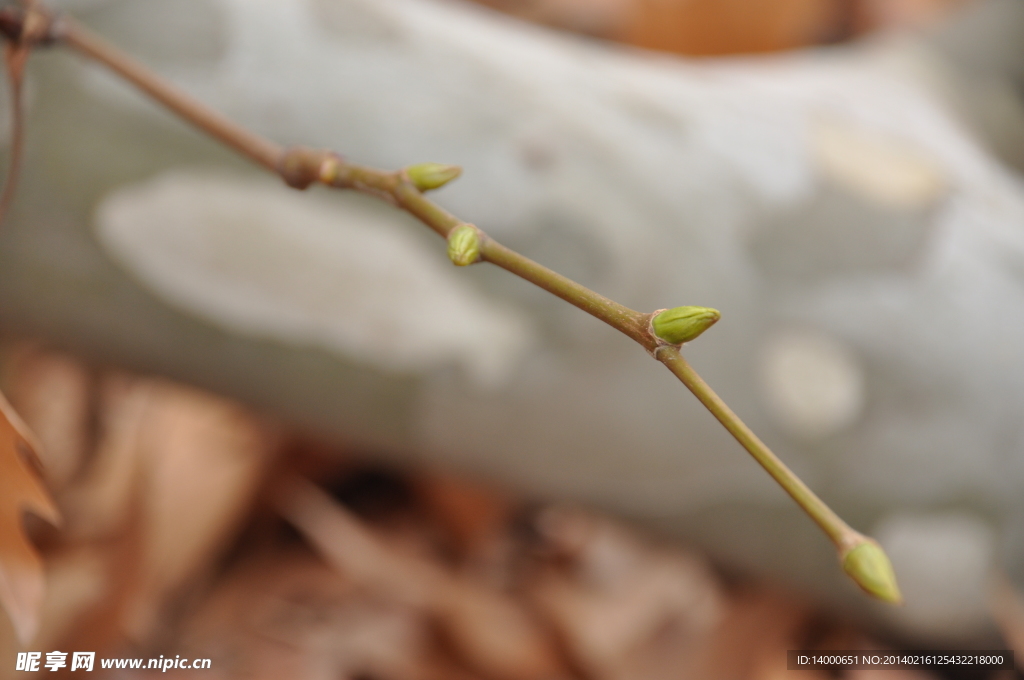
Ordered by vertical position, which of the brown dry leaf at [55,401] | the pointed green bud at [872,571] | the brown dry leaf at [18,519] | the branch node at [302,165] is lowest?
the brown dry leaf at [55,401]

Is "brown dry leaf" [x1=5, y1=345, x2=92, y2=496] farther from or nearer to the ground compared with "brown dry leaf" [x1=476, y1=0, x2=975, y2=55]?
nearer to the ground

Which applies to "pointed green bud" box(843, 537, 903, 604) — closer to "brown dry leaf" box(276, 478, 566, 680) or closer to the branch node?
the branch node

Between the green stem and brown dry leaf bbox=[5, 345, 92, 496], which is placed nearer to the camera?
the green stem

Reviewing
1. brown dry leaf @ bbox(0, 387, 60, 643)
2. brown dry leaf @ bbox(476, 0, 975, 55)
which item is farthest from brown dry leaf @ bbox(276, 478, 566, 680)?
brown dry leaf @ bbox(476, 0, 975, 55)

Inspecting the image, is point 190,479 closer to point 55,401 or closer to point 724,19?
point 55,401

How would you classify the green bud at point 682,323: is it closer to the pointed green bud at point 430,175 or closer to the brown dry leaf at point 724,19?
the pointed green bud at point 430,175

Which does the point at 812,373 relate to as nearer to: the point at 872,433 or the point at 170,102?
the point at 872,433

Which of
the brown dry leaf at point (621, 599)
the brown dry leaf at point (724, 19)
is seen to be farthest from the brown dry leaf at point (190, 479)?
the brown dry leaf at point (724, 19)

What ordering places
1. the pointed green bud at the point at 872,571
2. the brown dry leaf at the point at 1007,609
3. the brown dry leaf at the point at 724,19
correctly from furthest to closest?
the brown dry leaf at the point at 724,19, the brown dry leaf at the point at 1007,609, the pointed green bud at the point at 872,571
